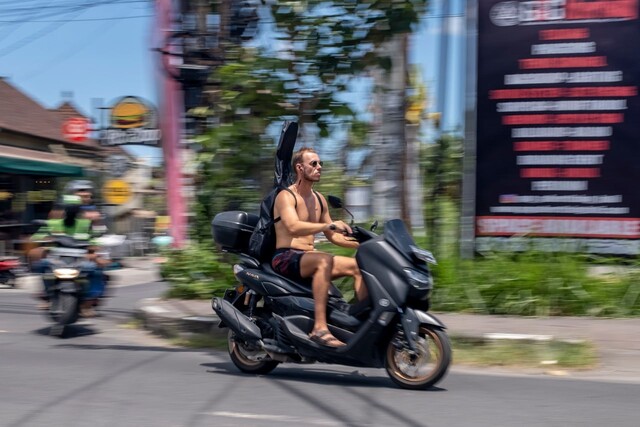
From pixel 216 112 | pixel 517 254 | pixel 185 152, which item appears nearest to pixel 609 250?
pixel 517 254

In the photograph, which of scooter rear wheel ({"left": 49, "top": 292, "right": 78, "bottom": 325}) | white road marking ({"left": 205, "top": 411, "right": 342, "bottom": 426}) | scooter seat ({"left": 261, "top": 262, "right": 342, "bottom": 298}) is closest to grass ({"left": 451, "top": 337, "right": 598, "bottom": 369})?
scooter seat ({"left": 261, "top": 262, "right": 342, "bottom": 298})

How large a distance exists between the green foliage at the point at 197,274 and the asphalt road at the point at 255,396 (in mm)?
1940

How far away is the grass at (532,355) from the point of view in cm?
730

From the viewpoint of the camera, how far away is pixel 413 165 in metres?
10.9

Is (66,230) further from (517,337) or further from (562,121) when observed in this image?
(562,121)

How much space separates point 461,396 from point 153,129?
16024 millimetres

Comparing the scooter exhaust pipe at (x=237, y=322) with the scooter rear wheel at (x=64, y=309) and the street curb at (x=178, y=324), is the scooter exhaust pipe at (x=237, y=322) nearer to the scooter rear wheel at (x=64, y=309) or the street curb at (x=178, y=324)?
the street curb at (x=178, y=324)

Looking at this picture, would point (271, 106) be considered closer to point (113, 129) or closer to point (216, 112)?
point (216, 112)

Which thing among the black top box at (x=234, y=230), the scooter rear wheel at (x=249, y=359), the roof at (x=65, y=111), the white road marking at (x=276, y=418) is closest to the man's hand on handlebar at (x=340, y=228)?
the black top box at (x=234, y=230)

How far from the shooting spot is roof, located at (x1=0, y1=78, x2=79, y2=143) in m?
24.9

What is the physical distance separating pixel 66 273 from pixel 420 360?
176 inches

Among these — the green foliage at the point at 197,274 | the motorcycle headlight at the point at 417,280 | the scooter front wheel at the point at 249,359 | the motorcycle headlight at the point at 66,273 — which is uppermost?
the motorcycle headlight at the point at 417,280

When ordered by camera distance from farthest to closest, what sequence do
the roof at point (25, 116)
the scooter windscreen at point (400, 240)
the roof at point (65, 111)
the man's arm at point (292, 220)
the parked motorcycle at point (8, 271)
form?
1. the roof at point (65, 111)
2. the roof at point (25, 116)
3. the parked motorcycle at point (8, 271)
4. the man's arm at point (292, 220)
5. the scooter windscreen at point (400, 240)

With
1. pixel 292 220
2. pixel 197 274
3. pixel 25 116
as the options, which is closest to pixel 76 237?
pixel 197 274
